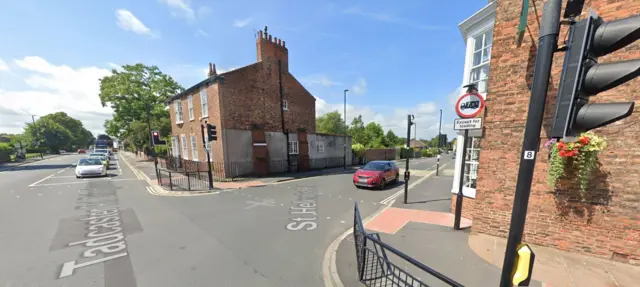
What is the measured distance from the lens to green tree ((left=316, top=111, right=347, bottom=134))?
4828cm

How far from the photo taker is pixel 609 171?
12.6 ft

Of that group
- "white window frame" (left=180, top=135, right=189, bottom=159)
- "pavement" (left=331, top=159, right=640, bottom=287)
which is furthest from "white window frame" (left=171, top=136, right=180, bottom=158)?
"pavement" (left=331, top=159, right=640, bottom=287)

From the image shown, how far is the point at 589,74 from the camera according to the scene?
1.53 metres

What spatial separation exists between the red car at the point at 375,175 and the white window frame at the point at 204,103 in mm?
11397

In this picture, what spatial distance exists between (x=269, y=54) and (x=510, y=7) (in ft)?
48.3

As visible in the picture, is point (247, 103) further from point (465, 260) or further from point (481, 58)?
point (465, 260)

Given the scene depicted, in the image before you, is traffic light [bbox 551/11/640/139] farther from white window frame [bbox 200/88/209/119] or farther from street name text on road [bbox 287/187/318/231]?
white window frame [bbox 200/88/209/119]

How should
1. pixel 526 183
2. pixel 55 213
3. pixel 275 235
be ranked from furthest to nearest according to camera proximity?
pixel 55 213 → pixel 275 235 → pixel 526 183

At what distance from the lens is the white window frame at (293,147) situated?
58.3 ft

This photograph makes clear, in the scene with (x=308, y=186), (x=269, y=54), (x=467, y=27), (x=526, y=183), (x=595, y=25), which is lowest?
(x=308, y=186)

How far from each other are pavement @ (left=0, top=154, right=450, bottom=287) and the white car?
429 centimetres

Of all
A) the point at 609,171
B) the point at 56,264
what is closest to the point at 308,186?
the point at 56,264

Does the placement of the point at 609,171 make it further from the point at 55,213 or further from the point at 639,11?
the point at 55,213

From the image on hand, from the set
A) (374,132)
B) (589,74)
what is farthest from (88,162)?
(374,132)
